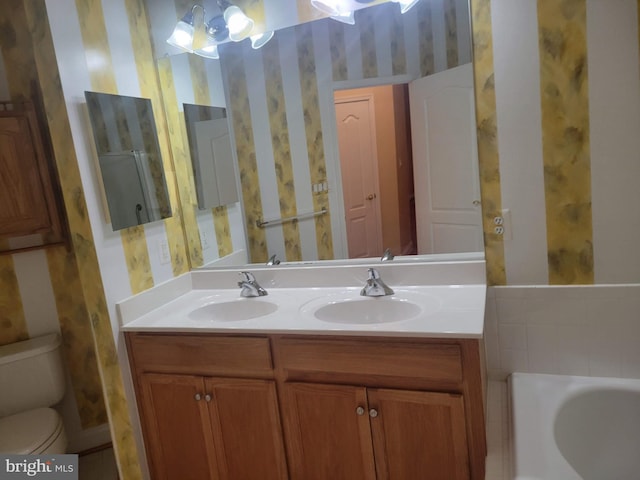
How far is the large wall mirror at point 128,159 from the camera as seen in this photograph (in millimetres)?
1740

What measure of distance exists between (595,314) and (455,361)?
0.65 meters

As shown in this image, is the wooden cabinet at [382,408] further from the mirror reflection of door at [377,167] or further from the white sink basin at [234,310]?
the mirror reflection of door at [377,167]

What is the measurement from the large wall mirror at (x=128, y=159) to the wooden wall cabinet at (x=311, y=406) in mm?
534

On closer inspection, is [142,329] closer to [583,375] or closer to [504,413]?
[504,413]

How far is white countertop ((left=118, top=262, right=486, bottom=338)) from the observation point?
1448 mm

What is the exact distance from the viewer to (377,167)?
193cm

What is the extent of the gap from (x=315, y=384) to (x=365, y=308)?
1.26ft

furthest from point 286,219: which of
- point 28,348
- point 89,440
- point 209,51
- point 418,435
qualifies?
point 89,440

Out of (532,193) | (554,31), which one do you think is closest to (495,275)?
(532,193)

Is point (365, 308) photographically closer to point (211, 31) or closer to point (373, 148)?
point (373, 148)

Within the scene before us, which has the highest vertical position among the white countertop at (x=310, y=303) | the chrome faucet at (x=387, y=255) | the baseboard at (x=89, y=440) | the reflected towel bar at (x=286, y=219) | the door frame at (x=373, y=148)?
the door frame at (x=373, y=148)

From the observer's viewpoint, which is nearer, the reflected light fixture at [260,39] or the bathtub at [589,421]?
the bathtub at [589,421]

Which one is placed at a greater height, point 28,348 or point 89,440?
point 28,348

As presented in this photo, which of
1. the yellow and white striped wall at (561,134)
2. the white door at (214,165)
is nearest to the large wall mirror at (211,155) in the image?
the white door at (214,165)
